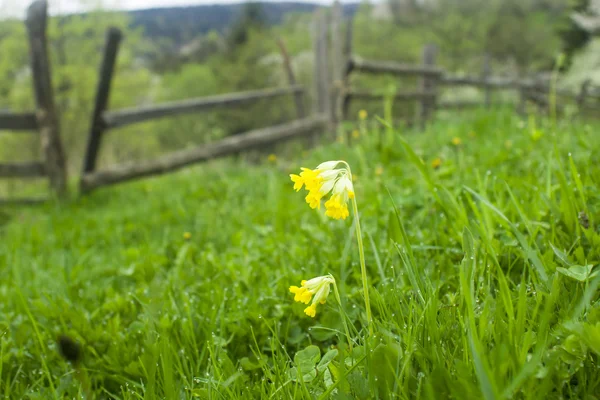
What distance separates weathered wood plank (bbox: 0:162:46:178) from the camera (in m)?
4.71

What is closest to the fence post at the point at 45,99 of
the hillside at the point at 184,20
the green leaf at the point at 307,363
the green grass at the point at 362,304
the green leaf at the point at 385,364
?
the green grass at the point at 362,304

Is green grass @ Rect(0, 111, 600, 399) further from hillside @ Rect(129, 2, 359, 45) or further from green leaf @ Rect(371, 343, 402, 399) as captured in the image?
hillside @ Rect(129, 2, 359, 45)

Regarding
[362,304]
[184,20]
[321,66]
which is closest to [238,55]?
[321,66]

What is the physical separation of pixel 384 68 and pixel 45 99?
408cm

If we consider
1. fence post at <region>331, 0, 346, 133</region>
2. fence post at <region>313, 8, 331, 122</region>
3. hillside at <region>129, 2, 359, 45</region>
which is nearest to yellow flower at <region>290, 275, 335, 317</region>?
fence post at <region>331, 0, 346, 133</region>

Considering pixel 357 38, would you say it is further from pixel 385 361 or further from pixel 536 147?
→ pixel 385 361

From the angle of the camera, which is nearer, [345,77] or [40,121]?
[40,121]

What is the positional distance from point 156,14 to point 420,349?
70068 mm

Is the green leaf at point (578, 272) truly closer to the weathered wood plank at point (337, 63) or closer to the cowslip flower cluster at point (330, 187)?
the cowslip flower cluster at point (330, 187)

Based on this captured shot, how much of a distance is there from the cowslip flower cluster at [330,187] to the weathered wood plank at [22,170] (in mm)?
4676

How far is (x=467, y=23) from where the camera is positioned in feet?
124

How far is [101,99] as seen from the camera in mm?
4840

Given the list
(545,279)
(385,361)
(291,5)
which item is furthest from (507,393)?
(291,5)

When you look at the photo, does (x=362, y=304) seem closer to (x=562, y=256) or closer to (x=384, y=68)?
(x=562, y=256)
